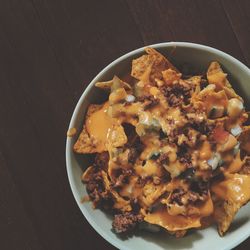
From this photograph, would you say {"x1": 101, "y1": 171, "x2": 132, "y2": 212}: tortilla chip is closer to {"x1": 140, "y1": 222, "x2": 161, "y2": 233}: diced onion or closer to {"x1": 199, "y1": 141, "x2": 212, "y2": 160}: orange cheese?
{"x1": 140, "y1": 222, "x2": 161, "y2": 233}: diced onion

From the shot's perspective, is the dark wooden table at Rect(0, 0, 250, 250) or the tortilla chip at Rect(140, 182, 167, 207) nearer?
the tortilla chip at Rect(140, 182, 167, 207)

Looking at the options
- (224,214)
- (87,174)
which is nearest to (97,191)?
(87,174)

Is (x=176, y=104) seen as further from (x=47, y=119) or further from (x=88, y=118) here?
(x=47, y=119)

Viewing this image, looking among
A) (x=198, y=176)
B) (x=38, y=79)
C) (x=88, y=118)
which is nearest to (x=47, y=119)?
(x=38, y=79)

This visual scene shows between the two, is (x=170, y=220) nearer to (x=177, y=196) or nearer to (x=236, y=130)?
(x=177, y=196)

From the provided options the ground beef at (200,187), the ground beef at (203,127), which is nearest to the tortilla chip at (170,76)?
the ground beef at (203,127)

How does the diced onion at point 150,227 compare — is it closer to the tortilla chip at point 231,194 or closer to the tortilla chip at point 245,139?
the tortilla chip at point 231,194

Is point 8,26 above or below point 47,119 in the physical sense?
above

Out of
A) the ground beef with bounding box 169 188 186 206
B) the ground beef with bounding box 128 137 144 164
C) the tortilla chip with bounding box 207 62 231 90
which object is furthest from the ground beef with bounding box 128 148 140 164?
the tortilla chip with bounding box 207 62 231 90
